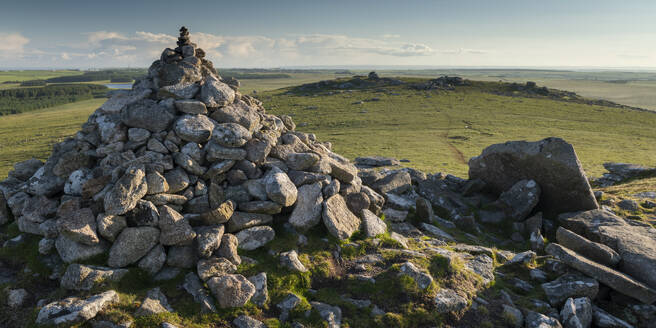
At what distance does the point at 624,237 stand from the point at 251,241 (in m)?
15.3

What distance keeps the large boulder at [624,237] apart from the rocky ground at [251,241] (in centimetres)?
8

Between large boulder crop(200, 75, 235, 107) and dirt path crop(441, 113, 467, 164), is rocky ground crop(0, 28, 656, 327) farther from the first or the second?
dirt path crop(441, 113, 467, 164)

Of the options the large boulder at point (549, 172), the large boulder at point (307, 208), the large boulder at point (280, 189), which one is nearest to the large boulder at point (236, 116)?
the large boulder at point (280, 189)

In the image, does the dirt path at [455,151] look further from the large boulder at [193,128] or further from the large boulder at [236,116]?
the large boulder at [193,128]

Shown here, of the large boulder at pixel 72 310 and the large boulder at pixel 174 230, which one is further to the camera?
the large boulder at pixel 174 230

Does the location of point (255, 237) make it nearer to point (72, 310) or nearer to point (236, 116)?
point (72, 310)

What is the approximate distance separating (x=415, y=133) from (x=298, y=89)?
315 feet

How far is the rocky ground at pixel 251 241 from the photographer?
10.3 m

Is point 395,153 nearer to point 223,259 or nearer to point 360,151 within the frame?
point 360,151

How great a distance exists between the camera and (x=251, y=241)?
12523mm

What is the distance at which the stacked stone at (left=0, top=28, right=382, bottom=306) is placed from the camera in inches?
452

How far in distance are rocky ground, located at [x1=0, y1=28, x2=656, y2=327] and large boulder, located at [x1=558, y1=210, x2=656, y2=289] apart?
8cm

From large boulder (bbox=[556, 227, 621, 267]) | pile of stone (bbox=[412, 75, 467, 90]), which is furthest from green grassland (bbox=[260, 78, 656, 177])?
large boulder (bbox=[556, 227, 621, 267])

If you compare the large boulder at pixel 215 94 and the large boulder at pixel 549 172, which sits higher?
the large boulder at pixel 215 94
